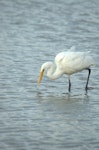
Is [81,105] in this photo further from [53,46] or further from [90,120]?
[53,46]

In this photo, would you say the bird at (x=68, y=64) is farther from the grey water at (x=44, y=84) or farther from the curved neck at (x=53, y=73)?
the grey water at (x=44, y=84)

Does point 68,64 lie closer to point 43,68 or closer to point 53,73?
point 53,73

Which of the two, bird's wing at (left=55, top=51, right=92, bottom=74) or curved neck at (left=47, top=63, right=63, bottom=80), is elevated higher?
bird's wing at (left=55, top=51, right=92, bottom=74)

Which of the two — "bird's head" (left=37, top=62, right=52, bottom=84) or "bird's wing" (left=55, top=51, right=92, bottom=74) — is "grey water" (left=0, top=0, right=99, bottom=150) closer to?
"bird's head" (left=37, top=62, right=52, bottom=84)

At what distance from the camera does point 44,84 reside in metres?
13.4

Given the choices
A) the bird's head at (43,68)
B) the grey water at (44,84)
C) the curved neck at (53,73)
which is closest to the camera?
the grey water at (44,84)

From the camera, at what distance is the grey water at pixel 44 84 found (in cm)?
976

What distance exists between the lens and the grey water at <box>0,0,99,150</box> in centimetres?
976

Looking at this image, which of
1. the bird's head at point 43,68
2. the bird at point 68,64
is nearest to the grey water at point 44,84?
the bird's head at point 43,68

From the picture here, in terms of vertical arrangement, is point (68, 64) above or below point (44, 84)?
above

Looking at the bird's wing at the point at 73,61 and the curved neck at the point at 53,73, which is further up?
the bird's wing at the point at 73,61

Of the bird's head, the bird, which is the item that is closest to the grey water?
the bird's head

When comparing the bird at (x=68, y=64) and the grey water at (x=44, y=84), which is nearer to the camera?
the grey water at (x=44, y=84)

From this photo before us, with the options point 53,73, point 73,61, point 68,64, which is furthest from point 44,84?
point 73,61
